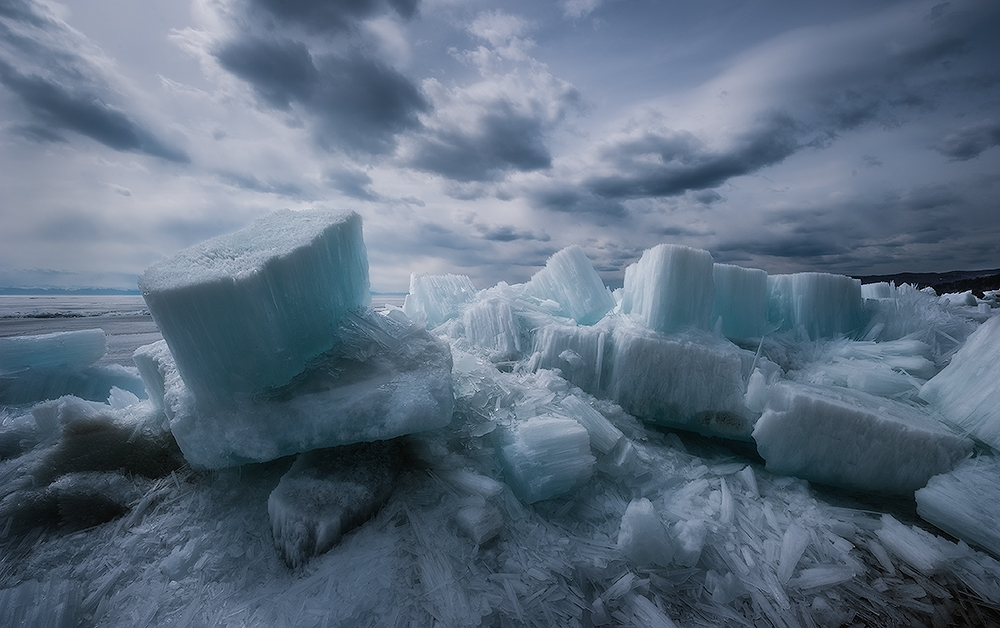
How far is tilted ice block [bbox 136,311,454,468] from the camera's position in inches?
84.4

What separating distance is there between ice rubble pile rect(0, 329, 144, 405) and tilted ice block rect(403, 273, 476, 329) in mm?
2872

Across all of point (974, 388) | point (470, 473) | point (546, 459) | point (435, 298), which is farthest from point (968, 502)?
point (435, 298)

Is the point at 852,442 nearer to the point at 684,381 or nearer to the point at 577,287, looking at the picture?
the point at 684,381

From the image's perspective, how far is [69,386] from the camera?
3.55 m

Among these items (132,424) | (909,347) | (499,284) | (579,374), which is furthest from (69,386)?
(909,347)

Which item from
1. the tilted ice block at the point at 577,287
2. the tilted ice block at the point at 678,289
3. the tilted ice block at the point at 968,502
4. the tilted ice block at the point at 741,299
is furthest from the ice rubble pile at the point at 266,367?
the tilted ice block at the point at 968,502

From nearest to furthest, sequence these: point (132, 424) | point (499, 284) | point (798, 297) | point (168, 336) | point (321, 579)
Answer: point (321, 579) < point (168, 336) < point (132, 424) < point (798, 297) < point (499, 284)

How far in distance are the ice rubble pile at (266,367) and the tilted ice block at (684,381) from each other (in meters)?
1.52

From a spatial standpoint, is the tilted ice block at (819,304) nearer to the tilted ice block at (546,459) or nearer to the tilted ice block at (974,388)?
the tilted ice block at (974,388)

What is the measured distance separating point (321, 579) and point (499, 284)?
134 inches

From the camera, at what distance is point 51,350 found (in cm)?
346

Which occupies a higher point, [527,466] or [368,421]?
[368,421]

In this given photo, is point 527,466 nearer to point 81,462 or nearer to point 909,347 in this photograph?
point 81,462

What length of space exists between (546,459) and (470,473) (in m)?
0.45
